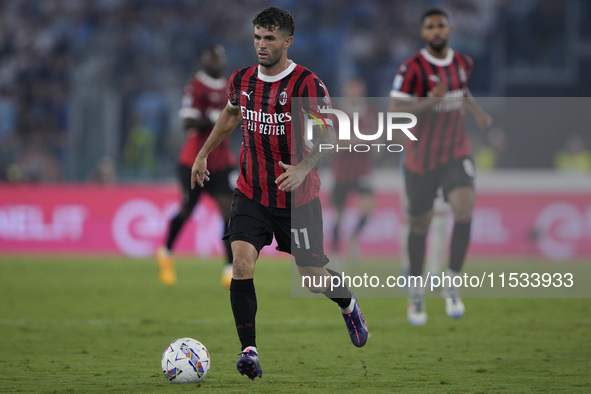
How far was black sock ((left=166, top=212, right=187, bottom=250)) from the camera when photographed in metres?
9.57

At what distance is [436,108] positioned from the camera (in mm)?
6781

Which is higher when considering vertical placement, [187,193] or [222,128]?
[222,128]

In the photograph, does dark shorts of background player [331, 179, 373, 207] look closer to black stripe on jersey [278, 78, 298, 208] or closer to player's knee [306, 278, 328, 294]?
player's knee [306, 278, 328, 294]

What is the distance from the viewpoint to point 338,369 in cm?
499

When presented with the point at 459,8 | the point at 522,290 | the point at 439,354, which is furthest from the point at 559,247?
the point at 439,354

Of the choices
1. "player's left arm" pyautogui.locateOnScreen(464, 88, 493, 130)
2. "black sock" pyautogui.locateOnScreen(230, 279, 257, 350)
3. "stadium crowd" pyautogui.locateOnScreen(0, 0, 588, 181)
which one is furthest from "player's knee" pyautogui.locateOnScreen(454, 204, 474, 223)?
"stadium crowd" pyautogui.locateOnScreen(0, 0, 588, 181)

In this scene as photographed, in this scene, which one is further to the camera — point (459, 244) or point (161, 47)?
point (161, 47)

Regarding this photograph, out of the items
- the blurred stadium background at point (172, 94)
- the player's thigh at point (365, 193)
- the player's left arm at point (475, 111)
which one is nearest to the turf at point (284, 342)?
the player's left arm at point (475, 111)

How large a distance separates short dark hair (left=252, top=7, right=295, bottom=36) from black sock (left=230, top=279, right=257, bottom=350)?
1.44m

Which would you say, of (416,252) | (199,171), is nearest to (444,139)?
(416,252)

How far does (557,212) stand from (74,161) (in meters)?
8.80

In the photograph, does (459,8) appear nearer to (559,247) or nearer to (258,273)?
(559,247)

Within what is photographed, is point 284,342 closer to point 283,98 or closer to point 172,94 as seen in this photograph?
point 283,98

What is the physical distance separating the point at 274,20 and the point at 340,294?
1706 mm
